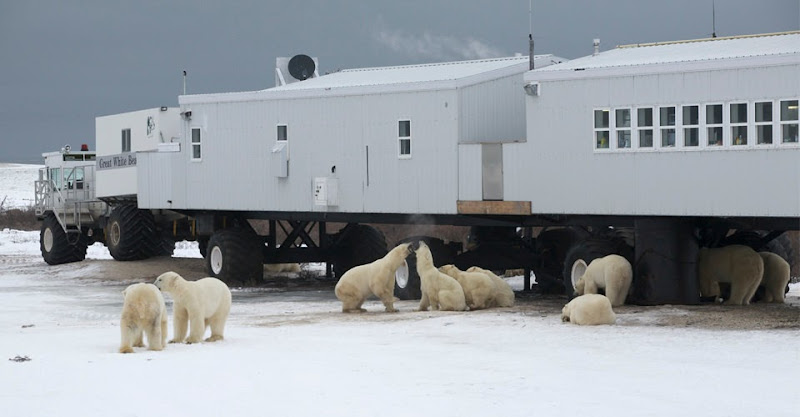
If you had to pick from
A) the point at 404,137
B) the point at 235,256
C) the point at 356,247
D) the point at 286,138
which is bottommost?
the point at 235,256

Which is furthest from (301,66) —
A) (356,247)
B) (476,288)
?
(476,288)

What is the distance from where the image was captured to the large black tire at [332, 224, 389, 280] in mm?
32969

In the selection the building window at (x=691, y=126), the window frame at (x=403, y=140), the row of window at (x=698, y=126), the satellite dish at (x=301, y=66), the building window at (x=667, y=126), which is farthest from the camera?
the satellite dish at (x=301, y=66)

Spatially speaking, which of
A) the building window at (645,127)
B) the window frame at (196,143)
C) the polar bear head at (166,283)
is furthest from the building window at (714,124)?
the window frame at (196,143)

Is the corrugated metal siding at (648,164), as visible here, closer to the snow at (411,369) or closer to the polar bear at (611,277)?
the polar bear at (611,277)

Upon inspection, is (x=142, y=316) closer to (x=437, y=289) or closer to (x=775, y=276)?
(x=437, y=289)

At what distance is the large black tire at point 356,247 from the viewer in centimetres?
3297

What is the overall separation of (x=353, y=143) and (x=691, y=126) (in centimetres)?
829

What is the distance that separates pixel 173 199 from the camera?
32906 mm

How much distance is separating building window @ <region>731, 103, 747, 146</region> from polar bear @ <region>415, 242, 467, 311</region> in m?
5.10

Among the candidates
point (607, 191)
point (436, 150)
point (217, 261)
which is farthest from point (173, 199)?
point (607, 191)

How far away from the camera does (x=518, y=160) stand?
2500cm

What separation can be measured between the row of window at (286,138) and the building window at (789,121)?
826 centimetres

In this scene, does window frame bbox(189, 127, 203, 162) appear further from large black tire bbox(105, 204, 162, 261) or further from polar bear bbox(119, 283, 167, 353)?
polar bear bbox(119, 283, 167, 353)
